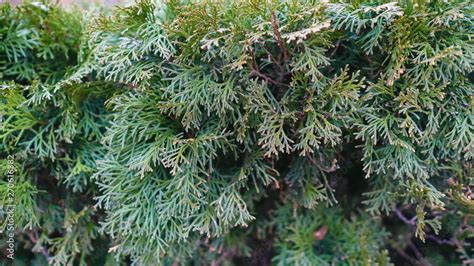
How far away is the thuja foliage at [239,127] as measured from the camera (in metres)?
1.36

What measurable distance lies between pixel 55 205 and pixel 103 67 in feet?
2.39

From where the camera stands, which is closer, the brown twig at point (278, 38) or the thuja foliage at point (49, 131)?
the brown twig at point (278, 38)

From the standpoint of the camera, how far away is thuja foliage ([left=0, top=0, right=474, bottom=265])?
4.45 ft

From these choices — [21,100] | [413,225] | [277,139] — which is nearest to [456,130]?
[413,225]

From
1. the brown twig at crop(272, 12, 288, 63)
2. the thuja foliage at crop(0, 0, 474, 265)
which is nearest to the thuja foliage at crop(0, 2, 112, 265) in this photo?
the thuja foliage at crop(0, 0, 474, 265)

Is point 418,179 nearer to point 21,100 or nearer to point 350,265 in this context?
point 350,265

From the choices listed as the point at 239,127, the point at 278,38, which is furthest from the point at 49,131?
the point at 278,38

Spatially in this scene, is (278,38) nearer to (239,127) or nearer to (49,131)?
(239,127)

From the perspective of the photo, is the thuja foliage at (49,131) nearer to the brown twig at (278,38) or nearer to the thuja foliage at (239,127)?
the thuja foliage at (239,127)

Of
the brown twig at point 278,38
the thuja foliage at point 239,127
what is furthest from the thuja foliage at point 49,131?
the brown twig at point 278,38

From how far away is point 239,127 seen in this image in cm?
144

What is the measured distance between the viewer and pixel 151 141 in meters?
1.54

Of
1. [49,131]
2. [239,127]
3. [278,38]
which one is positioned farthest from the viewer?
[49,131]

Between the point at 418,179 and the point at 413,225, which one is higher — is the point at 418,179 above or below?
above
